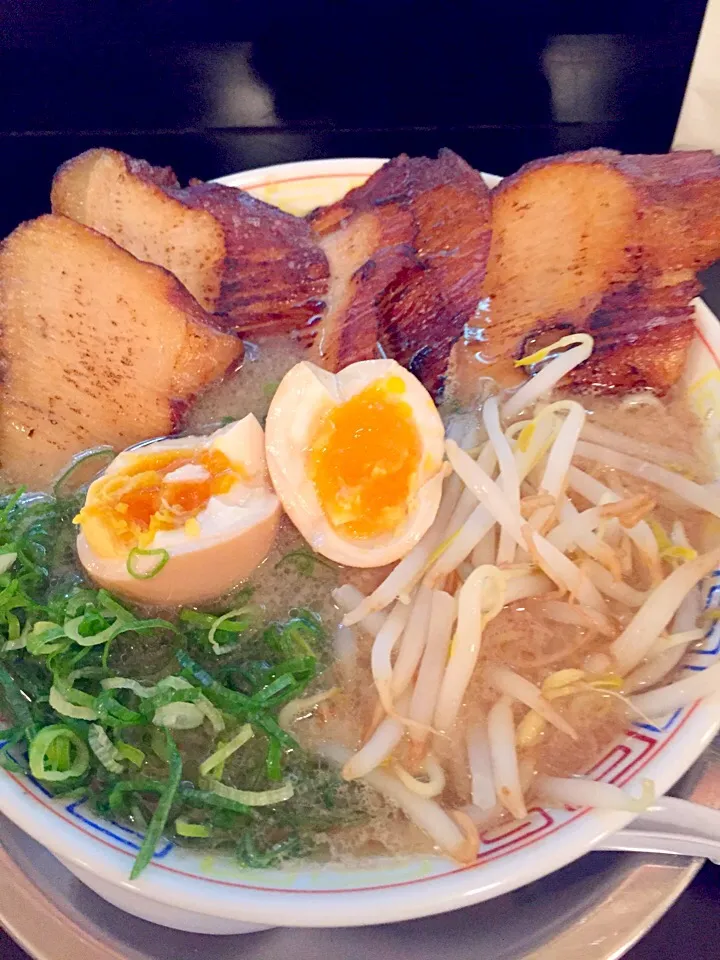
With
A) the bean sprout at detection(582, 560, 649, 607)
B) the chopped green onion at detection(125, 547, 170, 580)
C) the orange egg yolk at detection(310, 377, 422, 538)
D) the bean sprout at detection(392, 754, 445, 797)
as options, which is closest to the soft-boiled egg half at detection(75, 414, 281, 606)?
the chopped green onion at detection(125, 547, 170, 580)

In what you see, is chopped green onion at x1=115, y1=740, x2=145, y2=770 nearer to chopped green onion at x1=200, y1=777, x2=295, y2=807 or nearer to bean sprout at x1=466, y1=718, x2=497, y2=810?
chopped green onion at x1=200, y1=777, x2=295, y2=807

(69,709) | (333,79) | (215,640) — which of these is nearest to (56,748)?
(69,709)

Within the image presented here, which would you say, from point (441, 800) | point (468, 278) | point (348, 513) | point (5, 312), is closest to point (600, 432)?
point (468, 278)

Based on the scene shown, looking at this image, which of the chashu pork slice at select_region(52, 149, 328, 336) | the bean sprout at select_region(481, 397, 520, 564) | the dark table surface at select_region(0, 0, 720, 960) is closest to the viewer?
the bean sprout at select_region(481, 397, 520, 564)

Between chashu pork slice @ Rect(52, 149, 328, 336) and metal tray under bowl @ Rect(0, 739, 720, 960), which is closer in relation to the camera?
metal tray under bowl @ Rect(0, 739, 720, 960)

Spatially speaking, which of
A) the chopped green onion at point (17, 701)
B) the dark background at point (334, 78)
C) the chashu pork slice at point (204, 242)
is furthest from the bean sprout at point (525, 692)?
the dark background at point (334, 78)

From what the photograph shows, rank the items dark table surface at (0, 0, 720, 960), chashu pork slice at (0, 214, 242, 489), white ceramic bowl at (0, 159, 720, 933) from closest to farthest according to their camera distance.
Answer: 1. white ceramic bowl at (0, 159, 720, 933)
2. chashu pork slice at (0, 214, 242, 489)
3. dark table surface at (0, 0, 720, 960)
